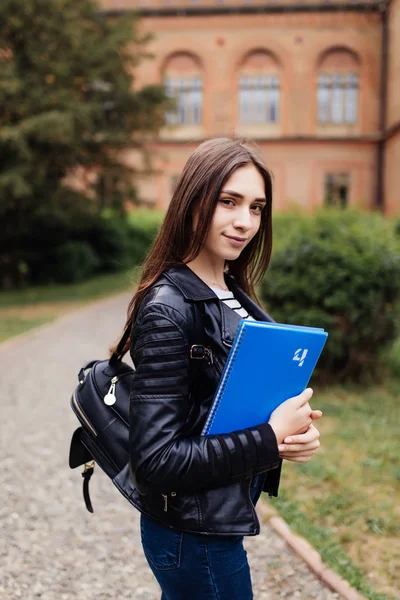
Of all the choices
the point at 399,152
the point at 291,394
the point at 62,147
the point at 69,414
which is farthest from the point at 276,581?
the point at 399,152

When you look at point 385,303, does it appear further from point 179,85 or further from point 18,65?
point 179,85

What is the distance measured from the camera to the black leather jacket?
1.29 metres

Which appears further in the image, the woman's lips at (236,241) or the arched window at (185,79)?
the arched window at (185,79)

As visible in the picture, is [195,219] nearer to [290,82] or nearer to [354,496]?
[354,496]

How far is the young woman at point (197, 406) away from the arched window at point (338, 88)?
105ft

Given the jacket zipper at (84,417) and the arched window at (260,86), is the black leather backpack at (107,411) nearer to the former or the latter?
the jacket zipper at (84,417)

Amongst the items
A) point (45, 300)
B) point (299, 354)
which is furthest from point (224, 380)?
point (45, 300)

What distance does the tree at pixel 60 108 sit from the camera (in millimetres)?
13969

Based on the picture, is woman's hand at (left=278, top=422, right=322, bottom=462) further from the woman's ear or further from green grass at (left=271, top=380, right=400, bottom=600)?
green grass at (left=271, top=380, right=400, bottom=600)

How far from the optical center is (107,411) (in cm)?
157

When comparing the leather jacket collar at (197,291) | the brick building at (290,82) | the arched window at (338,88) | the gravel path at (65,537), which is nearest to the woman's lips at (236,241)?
the leather jacket collar at (197,291)

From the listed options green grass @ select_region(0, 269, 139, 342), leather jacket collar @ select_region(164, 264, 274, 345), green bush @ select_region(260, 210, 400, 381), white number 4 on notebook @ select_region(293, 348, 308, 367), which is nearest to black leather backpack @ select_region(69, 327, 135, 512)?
leather jacket collar @ select_region(164, 264, 274, 345)

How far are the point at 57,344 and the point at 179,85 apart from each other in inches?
977

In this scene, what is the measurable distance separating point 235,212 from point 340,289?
5230 mm
